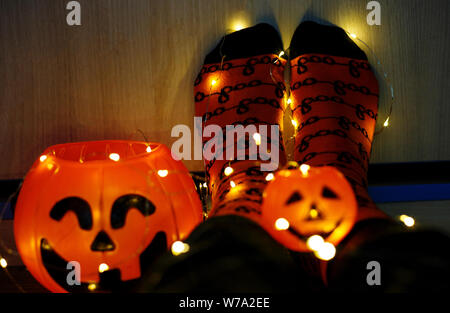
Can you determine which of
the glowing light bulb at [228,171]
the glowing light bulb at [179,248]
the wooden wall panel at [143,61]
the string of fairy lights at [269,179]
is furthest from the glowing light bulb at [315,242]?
the wooden wall panel at [143,61]

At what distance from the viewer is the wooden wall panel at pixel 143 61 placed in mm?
867

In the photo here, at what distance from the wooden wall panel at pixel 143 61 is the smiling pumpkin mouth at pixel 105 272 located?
16.2 inches

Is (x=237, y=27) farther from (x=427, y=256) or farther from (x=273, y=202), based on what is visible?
(x=427, y=256)

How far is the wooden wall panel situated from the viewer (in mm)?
867

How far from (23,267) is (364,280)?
748mm

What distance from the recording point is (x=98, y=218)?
54 cm

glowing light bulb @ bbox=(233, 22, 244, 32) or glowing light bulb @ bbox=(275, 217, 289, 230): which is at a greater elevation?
Answer: glowing light bulb @ bbox=(233, 22, 244, 32)

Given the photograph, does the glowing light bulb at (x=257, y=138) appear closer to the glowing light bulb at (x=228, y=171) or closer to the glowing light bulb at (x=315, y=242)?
the glowing light bulb at (x=228, y=171)

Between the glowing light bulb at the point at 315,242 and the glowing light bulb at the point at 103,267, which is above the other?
the glowing light bulb at the point at 315,242

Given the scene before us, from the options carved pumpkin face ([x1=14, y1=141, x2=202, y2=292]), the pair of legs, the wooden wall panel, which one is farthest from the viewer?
the wooden wall panel

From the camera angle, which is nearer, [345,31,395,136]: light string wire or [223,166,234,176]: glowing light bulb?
[223,166,234,176]: glowing light bulb

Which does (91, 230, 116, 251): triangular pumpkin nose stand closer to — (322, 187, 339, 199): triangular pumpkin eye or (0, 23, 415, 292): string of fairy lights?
(0, 23, 415, 292): string of fairy lights

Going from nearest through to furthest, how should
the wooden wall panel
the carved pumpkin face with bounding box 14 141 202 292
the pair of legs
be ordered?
the pair of legs, the carved pumpkin face with bounding box 14 141 202 292, the wooden wall panel

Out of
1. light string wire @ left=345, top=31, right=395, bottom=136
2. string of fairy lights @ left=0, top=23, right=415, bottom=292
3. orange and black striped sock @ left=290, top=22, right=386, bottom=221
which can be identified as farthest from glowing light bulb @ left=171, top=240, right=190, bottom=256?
light string wire @ left=345, top=31, right=395, bottom=136
